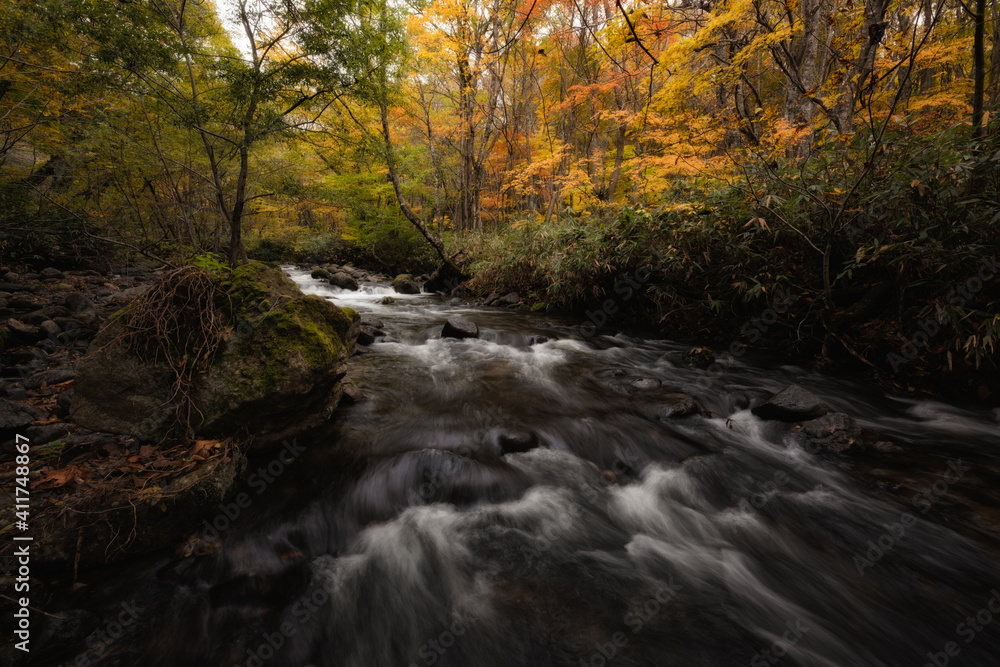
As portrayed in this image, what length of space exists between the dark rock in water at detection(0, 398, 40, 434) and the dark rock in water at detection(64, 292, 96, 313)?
170 inches

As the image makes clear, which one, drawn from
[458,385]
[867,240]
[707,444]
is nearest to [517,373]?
[458,385]

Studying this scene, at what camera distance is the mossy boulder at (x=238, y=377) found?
8.66ft

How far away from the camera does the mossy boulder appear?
264 cm

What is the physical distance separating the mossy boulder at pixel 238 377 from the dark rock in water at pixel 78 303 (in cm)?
440

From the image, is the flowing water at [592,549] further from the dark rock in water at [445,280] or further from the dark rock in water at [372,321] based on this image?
the dark rock in water at [445,280]

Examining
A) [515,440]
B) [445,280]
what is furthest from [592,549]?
[445,280]

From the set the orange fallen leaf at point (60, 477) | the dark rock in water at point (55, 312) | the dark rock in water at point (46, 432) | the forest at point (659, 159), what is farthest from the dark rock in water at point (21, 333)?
the orange fallen leaf at point (60, 477)

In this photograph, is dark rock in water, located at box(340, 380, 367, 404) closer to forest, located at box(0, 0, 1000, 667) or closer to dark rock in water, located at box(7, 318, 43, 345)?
forest, located at box(0, 0, 1000, 667)

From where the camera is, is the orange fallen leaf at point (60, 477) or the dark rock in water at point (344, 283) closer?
the orange fallen leaf at point (60, 477)

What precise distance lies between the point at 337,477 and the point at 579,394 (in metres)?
2.97

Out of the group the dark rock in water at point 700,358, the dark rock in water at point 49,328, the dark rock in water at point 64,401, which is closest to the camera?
the dark rock in water at point 64,401

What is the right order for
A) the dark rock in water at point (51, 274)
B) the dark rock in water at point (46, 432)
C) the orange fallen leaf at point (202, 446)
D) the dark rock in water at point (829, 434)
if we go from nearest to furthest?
the dark rock in water at point (46, 432), the orange fallen leaf at point (202, 446), the dark rock in water at point (829, 434), the dark rock in water at point (51, 274)

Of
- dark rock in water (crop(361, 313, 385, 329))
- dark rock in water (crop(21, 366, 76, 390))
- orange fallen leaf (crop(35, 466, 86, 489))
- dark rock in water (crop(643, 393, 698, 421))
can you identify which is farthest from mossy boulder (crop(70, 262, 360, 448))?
dark rock in water (crop(361, 313, 385, 329))

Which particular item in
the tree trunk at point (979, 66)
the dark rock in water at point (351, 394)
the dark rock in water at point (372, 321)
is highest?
the tree trunk at point (979, 66)
